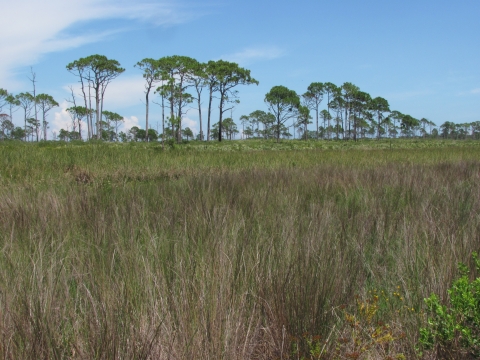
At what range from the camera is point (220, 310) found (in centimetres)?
149

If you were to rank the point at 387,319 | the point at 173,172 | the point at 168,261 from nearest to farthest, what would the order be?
the point at 387,319, the point at 168,261, the point at 173,172

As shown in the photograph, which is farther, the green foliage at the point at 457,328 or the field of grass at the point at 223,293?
the green foliage at the point at 457,328

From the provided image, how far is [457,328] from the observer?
1.48m

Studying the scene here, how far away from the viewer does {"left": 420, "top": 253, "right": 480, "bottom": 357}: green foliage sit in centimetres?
148

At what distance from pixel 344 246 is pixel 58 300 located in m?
1.77

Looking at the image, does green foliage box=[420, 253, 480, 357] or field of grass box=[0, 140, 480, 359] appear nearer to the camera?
field of grass box=[0, 140, 480, 359]

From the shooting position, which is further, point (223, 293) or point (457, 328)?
point (223, 293)

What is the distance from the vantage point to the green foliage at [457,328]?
4.84 ft

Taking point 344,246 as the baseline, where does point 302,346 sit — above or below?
below

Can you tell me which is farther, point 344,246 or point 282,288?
point 344,246

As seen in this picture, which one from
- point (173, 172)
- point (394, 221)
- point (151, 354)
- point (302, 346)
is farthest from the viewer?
point (173, 172)

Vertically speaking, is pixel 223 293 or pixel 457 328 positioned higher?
pixel 223 293

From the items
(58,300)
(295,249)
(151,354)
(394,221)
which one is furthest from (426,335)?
(394,221)

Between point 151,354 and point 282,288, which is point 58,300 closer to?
point 151,354
